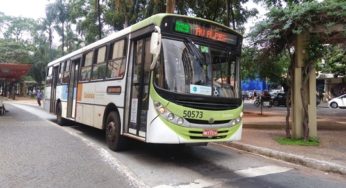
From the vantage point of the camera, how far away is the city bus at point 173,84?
8.27m

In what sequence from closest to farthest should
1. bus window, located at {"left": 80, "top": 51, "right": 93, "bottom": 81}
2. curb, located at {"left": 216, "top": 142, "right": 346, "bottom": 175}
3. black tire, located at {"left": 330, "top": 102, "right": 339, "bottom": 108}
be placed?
1. curb, located at {"left": 216, "top": 142, "right": 346, "bottom": 175}
2. bus window, located at {"left": 80, "top": 51, "right": 93, "bottom": 81}
3. black tire, located at {"left": 330, "top": 102, "right": 339, "bottom": 108}

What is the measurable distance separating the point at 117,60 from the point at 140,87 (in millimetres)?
1755

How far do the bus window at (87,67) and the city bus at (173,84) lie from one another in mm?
2116

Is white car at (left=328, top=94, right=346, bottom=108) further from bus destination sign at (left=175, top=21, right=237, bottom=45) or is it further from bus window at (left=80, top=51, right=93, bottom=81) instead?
bus destination sign at (left=175, top=21, right=237, bottom=45)

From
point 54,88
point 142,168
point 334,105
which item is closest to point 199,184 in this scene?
point 142,168

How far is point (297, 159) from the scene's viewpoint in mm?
9312

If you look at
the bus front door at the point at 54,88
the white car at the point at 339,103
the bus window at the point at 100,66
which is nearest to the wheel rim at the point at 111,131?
the bus window at the point at 100,66

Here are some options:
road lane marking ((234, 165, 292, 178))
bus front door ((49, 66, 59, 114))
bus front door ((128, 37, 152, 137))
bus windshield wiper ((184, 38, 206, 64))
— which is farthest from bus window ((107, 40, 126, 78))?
bus front door ((49, 66, 59, 114))

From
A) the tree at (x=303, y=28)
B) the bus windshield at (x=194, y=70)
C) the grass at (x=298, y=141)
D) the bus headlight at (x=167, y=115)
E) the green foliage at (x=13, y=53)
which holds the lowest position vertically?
the grass at (x=298, y=141)

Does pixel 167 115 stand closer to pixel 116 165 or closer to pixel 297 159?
pixel 116 165

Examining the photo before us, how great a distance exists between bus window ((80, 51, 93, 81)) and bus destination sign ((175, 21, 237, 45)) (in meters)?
4.99

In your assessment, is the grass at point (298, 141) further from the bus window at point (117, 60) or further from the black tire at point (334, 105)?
the black tire at point (334, 105)

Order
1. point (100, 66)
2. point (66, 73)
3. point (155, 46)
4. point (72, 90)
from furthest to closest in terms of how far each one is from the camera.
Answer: point (66, 73) → point (72, 90) → point (100, 66) → point (155, 46)

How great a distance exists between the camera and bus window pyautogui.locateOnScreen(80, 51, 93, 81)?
42.5 ft
